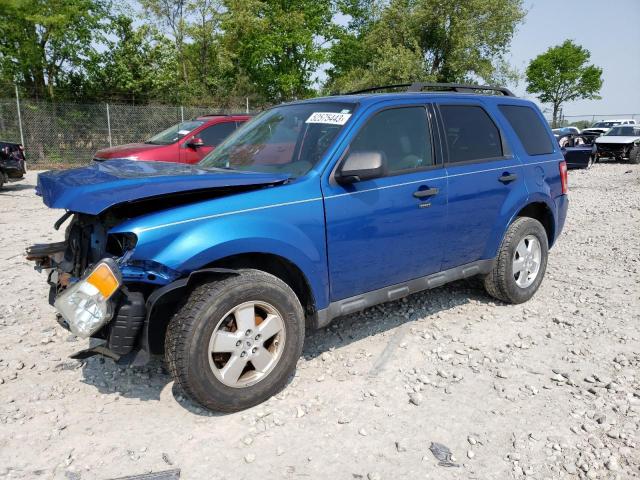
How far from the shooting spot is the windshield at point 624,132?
22.0 meters

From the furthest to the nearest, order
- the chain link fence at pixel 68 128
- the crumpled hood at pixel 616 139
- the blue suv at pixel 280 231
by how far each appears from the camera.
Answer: the crumpled hood at pixel 616 139 < the chain link fence at pixel 68 128 < the blue suv at pixel 280 231

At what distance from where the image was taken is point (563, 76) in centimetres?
4769

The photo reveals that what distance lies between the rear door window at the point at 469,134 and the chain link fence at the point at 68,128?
17.1m

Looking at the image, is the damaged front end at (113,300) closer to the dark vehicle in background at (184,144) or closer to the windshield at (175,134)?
the dark vehicle in background at (184,144)

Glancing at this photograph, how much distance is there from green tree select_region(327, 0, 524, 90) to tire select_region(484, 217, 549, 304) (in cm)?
2582

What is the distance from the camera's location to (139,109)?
19.3m

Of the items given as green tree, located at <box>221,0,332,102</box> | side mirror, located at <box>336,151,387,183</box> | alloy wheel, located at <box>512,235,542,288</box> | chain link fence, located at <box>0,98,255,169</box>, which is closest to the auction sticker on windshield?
side mirror, located at <box>336,151,387,183</box>

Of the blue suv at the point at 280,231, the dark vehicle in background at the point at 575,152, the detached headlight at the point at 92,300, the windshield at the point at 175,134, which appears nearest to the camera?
the detached headlight at the point at 92,300

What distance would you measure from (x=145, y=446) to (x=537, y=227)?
3853 mm

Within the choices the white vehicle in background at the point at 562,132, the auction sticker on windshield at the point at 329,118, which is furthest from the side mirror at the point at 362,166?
the white vehicle in background at the point at 562,132

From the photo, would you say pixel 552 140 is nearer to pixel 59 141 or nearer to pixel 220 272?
pixel 220 272

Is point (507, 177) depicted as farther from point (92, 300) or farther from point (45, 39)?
point (45, 39)

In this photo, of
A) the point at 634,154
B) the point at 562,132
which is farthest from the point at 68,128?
the point at 634,154

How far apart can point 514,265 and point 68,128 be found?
696 inches
